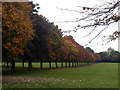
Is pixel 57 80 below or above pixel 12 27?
below

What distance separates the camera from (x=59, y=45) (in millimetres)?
54750

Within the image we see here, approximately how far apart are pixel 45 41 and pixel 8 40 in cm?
2352

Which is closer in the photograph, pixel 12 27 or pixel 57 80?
pixel 12 27

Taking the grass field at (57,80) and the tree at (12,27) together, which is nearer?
the grass field at (57,80)

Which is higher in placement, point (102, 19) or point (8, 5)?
point (8, 5)

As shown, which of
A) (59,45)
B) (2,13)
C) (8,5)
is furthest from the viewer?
(59,45)

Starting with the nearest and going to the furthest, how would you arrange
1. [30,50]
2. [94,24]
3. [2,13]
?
1. [94,24]
2. [2,13]
3. [30,50]

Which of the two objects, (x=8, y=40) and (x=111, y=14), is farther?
(x=8, y=40)

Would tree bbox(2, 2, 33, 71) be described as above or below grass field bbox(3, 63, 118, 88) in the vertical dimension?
above

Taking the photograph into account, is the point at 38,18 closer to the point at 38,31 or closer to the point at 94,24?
the point at 38,31

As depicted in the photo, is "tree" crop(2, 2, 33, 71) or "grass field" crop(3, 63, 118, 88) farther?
"tree" crop(2, 2, 33, 71)

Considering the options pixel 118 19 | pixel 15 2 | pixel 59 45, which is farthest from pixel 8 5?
pixel 59 45

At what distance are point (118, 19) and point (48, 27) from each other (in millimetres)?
43511

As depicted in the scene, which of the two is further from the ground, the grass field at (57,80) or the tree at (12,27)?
the tree at (12,27)
